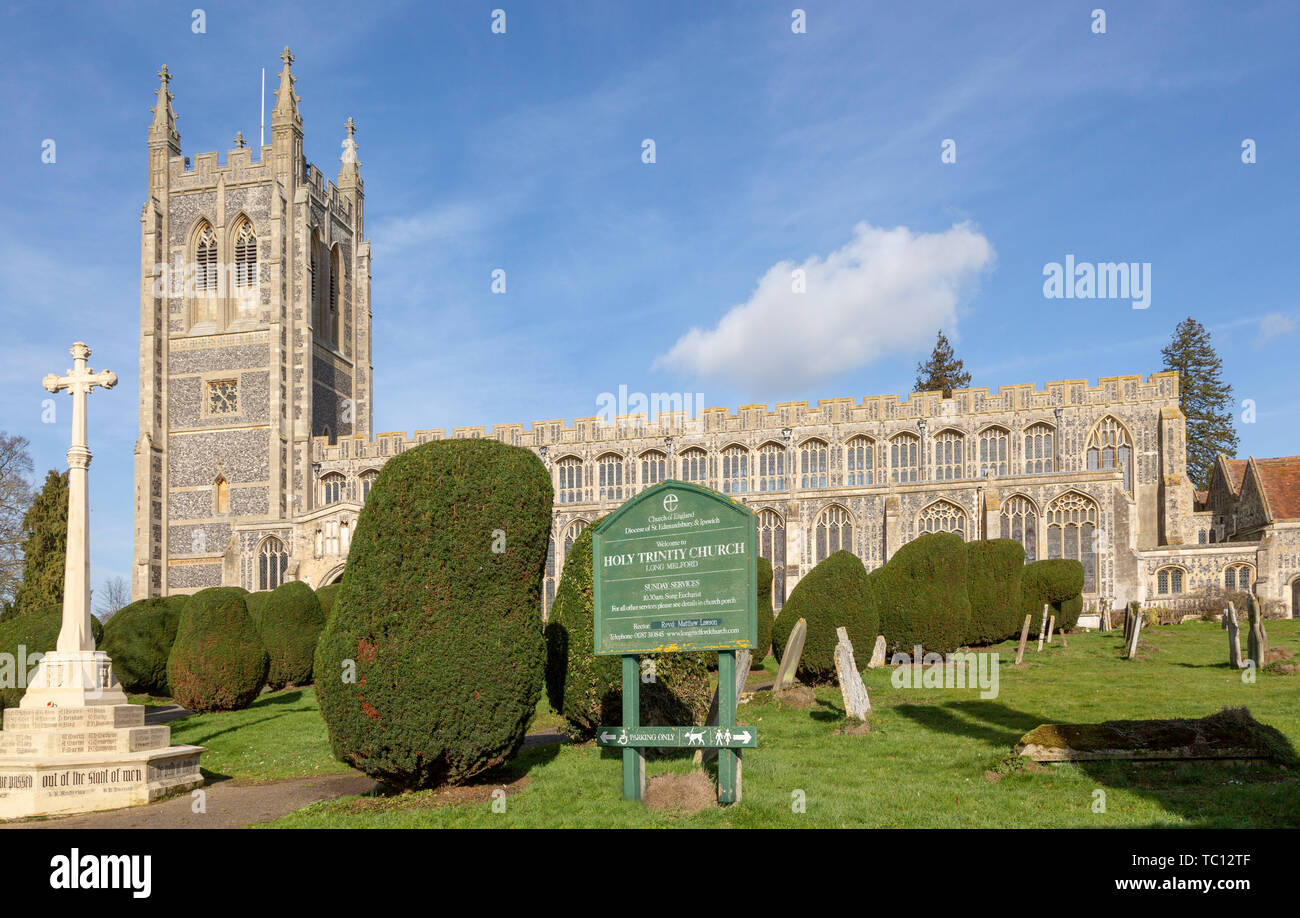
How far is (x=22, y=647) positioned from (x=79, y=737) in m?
8.12

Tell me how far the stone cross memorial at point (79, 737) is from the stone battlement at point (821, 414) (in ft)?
87.5

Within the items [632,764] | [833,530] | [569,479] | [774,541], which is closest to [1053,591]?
[833,530]

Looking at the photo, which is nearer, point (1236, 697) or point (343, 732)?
point (343, 732)

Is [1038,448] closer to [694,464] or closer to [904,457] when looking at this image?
[904,457]

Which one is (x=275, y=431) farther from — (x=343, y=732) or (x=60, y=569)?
(x=343, y=732)

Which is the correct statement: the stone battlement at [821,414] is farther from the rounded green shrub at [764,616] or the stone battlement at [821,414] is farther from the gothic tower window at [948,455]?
the rounded green shrub at [764,616]

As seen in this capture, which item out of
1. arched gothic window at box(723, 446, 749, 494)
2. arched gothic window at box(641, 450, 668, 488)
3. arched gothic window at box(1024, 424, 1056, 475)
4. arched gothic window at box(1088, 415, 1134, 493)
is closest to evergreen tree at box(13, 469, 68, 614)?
arched gothic window at box(641, 450, 668, 488)

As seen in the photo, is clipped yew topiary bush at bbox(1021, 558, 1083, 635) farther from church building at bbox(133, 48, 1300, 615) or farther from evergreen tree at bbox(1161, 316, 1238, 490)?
evergreen tree at bbox(1161, 316, 1238, 490)

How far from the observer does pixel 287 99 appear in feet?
175

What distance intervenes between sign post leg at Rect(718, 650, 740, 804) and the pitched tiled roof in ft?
119

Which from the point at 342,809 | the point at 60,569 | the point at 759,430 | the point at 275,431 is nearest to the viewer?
the point at 342,809

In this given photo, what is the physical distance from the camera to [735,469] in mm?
46562
